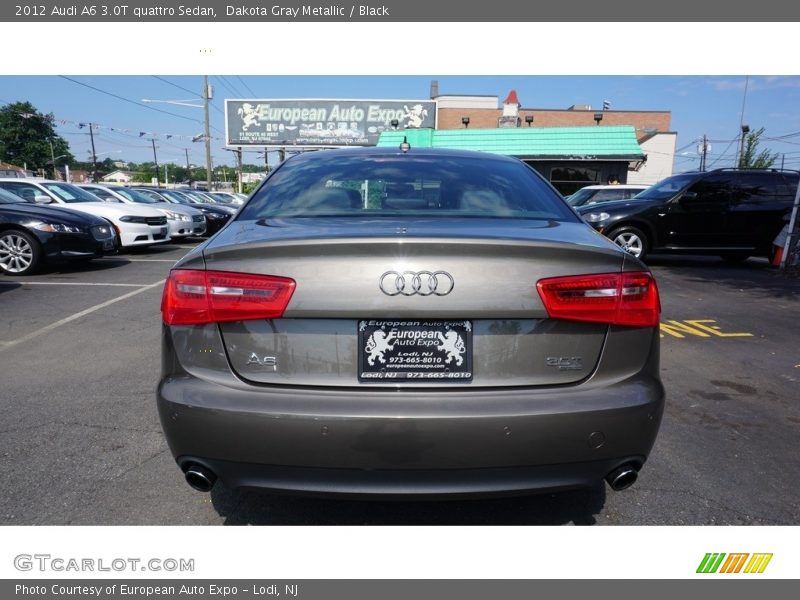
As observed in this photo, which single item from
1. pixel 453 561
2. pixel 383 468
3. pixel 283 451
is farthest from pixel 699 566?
pixel 283 451

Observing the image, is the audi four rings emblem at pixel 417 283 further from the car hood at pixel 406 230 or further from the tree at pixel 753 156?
the tree at pixel 753 156

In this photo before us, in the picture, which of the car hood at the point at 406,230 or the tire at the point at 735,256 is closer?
the car hood at the point at 406,230

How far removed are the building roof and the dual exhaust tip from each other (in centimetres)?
2403

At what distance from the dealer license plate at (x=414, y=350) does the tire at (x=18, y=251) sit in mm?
8940

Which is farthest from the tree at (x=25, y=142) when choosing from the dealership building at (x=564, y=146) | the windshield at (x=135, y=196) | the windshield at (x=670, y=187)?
the windshield at (x=670, y=187)

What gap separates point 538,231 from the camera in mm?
2166

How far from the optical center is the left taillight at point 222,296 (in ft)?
6.30

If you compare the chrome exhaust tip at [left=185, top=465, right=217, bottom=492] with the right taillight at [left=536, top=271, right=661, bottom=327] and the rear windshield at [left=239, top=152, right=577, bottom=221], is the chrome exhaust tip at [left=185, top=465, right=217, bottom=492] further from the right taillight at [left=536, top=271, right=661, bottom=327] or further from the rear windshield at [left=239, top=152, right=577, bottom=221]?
the right taillight at [left=536, top=271, right=661, bottom=327]

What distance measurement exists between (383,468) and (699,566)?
1.49 metres

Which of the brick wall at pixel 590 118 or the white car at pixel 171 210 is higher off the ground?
the brick wall at pixel 590 118

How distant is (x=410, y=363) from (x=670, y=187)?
35.2ft

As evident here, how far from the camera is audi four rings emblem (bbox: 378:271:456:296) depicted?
1878 millimetres

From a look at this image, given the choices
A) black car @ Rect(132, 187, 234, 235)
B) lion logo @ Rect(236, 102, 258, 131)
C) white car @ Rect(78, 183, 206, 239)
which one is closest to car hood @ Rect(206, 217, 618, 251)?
white car @ Rect(78, 183, 206, 239)

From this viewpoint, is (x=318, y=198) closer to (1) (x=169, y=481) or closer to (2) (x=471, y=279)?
(2) (x=471, y=279)
